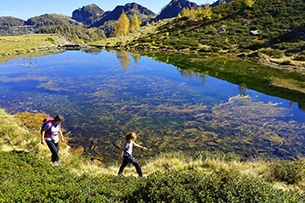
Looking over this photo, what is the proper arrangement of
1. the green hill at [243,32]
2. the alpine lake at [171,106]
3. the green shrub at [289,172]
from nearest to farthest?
1. the green shrub at [289,172]
2. the alpine lake at [171,106]
3. the green hill at [243,32]

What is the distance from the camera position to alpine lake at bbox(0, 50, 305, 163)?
1784cm

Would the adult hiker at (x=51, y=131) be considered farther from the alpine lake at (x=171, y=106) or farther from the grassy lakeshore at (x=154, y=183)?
the alpine lake at (x=171, y=106)

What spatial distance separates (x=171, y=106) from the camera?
2581 centimetres

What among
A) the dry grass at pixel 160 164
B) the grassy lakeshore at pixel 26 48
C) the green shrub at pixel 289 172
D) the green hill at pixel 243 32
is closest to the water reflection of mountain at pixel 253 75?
the green hill at pixel 243 32

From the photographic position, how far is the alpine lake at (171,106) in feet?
58.5

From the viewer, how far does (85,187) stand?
23.6ft

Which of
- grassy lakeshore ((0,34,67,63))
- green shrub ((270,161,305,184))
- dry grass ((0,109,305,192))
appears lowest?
grassy lakeshore ((0,34,67,63))

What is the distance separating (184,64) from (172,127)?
105 ft

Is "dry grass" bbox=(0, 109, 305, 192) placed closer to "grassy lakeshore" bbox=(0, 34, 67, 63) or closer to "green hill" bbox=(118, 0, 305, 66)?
"green hill" bbox=(118, 0, 305, 66)

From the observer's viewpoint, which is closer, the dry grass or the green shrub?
the green shrub

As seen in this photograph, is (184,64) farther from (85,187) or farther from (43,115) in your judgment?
(85,187)

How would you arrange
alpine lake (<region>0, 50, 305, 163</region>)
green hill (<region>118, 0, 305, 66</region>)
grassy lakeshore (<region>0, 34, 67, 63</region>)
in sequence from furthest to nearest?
grassy lakeshore (<region>0, 34, 67, 63</region>), green hill (<region>118, 0, 305, 66</region>), alpine lake (<region>0, 50, 305, 163</region>)

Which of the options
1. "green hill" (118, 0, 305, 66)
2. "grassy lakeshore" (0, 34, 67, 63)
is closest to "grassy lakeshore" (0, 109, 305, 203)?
"green hill" (118, 0, 305, 66)

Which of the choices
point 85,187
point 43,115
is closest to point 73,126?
point 43,115
